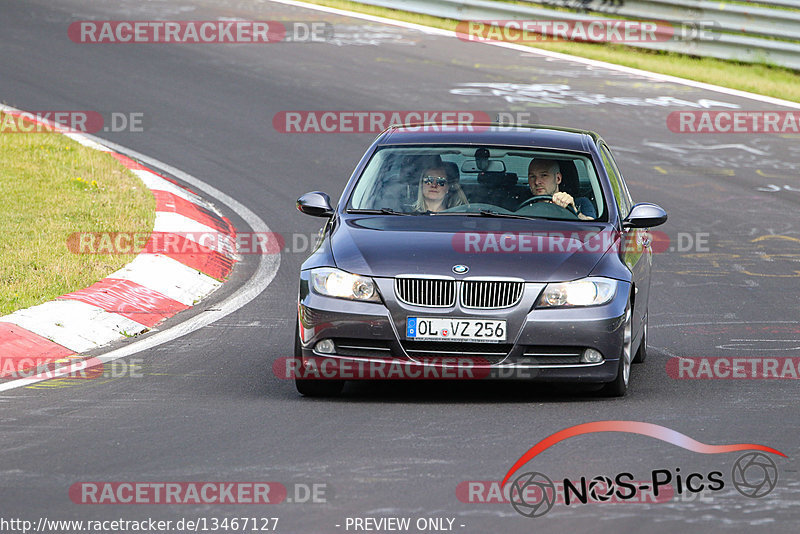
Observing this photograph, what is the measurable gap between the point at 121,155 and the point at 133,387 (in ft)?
26.5

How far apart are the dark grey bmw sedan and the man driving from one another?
6 centimetres

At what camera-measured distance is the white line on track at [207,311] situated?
8.20 meters

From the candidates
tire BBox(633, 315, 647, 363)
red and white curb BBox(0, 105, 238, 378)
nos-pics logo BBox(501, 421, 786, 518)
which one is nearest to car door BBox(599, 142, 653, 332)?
tire BBox(633, 315, 647, 363)

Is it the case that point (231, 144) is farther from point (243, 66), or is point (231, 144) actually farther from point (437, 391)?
point (437, 391)

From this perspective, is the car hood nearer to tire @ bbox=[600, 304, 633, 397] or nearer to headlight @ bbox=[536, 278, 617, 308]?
headlight @ bbox=[536, 278, 617, 308]

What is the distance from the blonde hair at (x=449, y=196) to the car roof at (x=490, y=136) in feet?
1.14

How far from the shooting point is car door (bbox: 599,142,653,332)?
804cm

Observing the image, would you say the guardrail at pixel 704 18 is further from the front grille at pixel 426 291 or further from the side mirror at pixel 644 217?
the front grille at pixel 426 291

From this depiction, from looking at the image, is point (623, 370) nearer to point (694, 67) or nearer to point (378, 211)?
point (378, 211)

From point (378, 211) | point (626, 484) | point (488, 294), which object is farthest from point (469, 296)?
point (626, 484)

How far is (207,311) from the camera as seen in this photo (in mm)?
10039

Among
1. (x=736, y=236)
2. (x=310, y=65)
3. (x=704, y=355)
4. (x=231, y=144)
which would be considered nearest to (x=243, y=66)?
(x=310, y=65)

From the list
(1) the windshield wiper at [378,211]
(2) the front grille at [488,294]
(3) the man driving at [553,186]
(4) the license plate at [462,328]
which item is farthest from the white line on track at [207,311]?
(3) the man driving at [553,186]

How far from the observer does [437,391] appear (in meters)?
7.70
